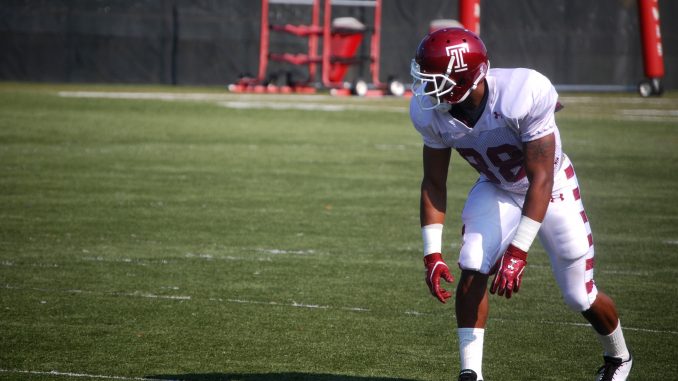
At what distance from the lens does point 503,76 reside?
200 inches

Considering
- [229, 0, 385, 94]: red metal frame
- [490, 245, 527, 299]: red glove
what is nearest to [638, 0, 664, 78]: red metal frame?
[229, 0, 385, 94]: red metal frame

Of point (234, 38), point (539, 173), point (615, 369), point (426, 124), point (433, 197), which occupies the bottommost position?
point (234, 38)

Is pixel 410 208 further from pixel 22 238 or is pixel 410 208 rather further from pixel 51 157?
pixel 51 157

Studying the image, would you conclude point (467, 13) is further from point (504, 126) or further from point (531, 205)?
point (531, 205)

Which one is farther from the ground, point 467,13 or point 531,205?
point 467,13

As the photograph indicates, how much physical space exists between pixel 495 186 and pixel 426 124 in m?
0.43

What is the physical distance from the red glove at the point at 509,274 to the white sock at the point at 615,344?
2.31 feet

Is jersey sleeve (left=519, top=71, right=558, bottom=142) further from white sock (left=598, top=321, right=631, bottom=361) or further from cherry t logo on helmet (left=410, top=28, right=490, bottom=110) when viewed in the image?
white sock (left=598, top=321, right=631, bottom=361)

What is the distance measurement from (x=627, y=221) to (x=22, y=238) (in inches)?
194

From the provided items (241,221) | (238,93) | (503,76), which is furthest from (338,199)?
(238,93)

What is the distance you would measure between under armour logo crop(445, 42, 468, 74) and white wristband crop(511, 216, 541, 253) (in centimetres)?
66

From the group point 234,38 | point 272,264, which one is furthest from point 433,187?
point 234,38

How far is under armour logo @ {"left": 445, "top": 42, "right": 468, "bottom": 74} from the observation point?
16.0ft

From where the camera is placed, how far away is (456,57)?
489cm
